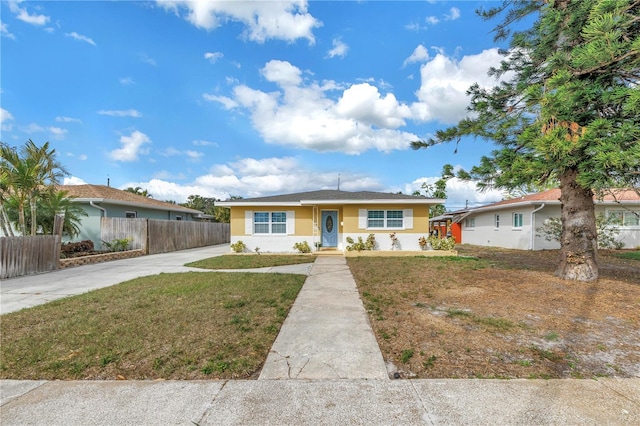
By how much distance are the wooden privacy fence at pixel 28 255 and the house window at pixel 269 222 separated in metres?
7.72

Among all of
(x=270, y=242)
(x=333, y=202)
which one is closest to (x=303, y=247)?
(x=270, y=242)

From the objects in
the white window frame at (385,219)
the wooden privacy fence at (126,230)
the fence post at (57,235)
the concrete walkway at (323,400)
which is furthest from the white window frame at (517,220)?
the fence post at (57,235)

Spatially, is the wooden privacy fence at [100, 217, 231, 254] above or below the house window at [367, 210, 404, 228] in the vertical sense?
below

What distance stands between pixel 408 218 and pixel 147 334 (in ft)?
40.5

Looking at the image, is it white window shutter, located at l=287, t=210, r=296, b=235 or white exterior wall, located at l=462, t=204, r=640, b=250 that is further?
white exterior wall, located at l=462, t=204, r=640, b=250

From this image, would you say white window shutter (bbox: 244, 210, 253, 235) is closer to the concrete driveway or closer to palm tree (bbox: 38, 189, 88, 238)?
the concrete driveway

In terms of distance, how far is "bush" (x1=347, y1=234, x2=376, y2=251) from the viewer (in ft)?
45.7

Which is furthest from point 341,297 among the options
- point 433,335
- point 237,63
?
point 237,63

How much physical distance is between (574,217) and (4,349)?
36.1 feet

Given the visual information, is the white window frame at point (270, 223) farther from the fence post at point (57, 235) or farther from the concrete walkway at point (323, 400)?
the concrete walkway at point (323, 400)

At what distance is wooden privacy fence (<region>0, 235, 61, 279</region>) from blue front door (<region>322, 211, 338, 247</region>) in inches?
425

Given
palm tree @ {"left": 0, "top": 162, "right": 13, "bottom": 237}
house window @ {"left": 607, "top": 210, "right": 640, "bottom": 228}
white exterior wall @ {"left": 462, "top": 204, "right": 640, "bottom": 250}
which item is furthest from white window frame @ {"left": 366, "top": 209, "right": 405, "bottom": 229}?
palm tree @ {"left": 0, "top": 162, "right": 13, "bottom": 237}

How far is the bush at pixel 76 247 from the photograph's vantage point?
1265cm

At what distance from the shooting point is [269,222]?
15.1 m
